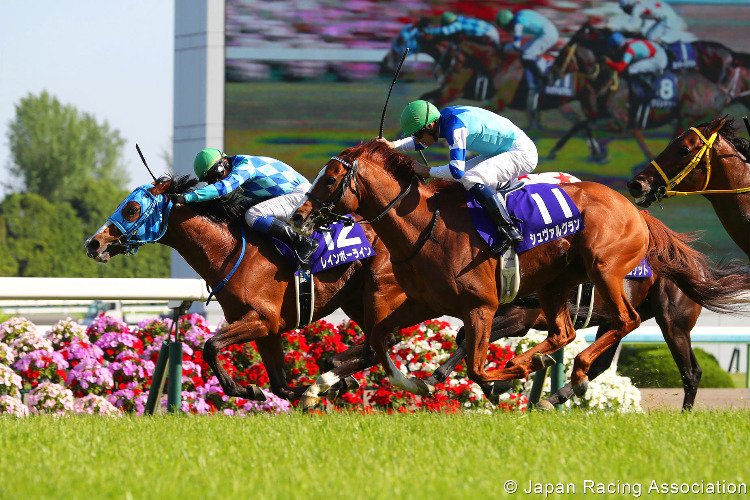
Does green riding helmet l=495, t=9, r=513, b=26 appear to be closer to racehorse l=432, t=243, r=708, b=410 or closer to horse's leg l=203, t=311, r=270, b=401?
racehorse l=432, t=243, r=708, b=410

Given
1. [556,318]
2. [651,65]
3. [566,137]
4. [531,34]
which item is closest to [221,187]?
[556,318]

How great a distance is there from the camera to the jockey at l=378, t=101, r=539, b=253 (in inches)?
203

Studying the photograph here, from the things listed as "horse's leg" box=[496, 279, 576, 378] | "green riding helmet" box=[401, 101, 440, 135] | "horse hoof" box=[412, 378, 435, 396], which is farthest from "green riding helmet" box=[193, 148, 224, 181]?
"horse's leg" box=[496, 279, 576, 378]

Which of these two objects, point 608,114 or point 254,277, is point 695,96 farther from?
point 254,277

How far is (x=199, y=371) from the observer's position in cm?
675

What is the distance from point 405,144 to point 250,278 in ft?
4.05

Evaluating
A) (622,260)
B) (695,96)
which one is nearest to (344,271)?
(622,260)

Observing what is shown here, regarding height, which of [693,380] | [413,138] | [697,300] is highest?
A: [413,138]

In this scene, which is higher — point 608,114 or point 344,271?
point 344,271

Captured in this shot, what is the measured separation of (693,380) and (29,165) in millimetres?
57783

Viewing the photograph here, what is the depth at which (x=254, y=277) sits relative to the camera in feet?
19.2

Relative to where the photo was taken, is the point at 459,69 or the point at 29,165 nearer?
the point at 459,69

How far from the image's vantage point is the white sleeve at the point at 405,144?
17.9 feet

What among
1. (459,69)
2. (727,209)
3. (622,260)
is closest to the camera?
(622,260)
